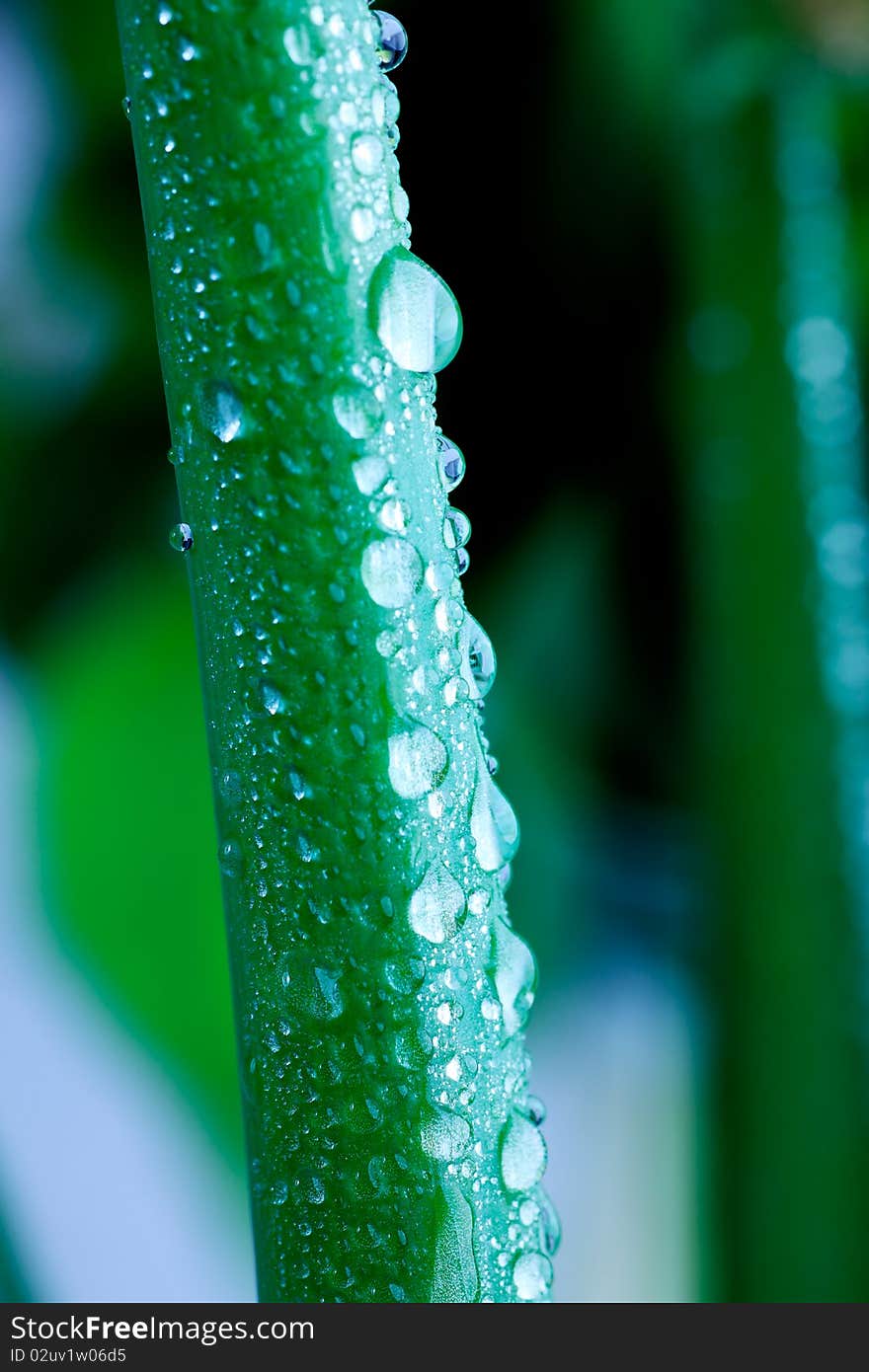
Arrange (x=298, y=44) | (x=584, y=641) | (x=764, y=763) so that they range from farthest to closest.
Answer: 1. (x=584, y=641)
2. (x=764, y=763)
3. (x=298, y=44)

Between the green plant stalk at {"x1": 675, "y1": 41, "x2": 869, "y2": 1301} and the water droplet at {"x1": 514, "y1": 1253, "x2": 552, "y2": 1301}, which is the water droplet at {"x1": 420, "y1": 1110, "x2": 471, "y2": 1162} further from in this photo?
the green plant stalk at {"x1": 675, "y1": 41, "x2": 869, "y2": 1301}

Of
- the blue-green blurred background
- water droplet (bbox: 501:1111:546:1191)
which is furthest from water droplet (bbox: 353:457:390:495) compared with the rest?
the blue-green blurred background

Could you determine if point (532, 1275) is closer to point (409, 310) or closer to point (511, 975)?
point (511, 975)

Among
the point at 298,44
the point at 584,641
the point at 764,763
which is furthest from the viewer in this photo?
the point at 584,641

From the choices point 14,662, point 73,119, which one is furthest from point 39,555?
point 73,119

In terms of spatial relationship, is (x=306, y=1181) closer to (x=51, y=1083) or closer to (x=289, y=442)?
(x=289, y=442)

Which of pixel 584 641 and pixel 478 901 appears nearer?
pixel 478 901

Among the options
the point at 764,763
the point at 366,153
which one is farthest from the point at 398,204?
the point at 764,763

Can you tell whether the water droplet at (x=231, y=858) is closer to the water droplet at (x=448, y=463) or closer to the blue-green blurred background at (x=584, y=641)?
the water droplet at (x=448, y=463)
